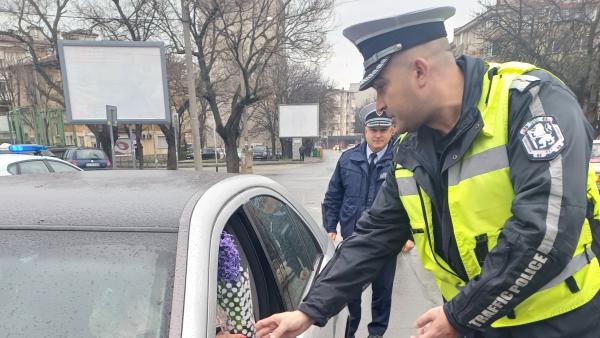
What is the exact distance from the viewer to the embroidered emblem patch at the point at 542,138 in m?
0.96

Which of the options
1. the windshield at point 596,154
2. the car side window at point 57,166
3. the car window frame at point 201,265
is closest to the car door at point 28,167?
the car side window at point 57,166

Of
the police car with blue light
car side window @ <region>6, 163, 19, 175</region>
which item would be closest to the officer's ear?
the police car with blue light

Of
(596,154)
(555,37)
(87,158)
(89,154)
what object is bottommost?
(87,158)

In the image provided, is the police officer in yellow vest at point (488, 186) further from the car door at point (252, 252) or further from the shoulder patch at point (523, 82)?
the car door at point (252, 252)

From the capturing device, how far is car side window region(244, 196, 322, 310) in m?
1.64

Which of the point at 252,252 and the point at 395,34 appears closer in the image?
the point at 395,34

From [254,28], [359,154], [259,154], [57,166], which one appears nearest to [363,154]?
[359,154]

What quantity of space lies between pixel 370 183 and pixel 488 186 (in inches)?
79.8

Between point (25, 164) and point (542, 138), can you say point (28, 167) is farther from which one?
point (542, 138)

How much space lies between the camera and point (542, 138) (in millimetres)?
980

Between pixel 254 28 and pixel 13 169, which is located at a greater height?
pixel 254 28

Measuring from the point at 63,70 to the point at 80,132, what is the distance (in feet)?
134

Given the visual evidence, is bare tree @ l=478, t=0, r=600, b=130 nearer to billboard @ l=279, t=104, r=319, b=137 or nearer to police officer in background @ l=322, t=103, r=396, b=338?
billboard @ l=279, t=104, r=319, b=137

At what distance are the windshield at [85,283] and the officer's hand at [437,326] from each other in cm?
70
